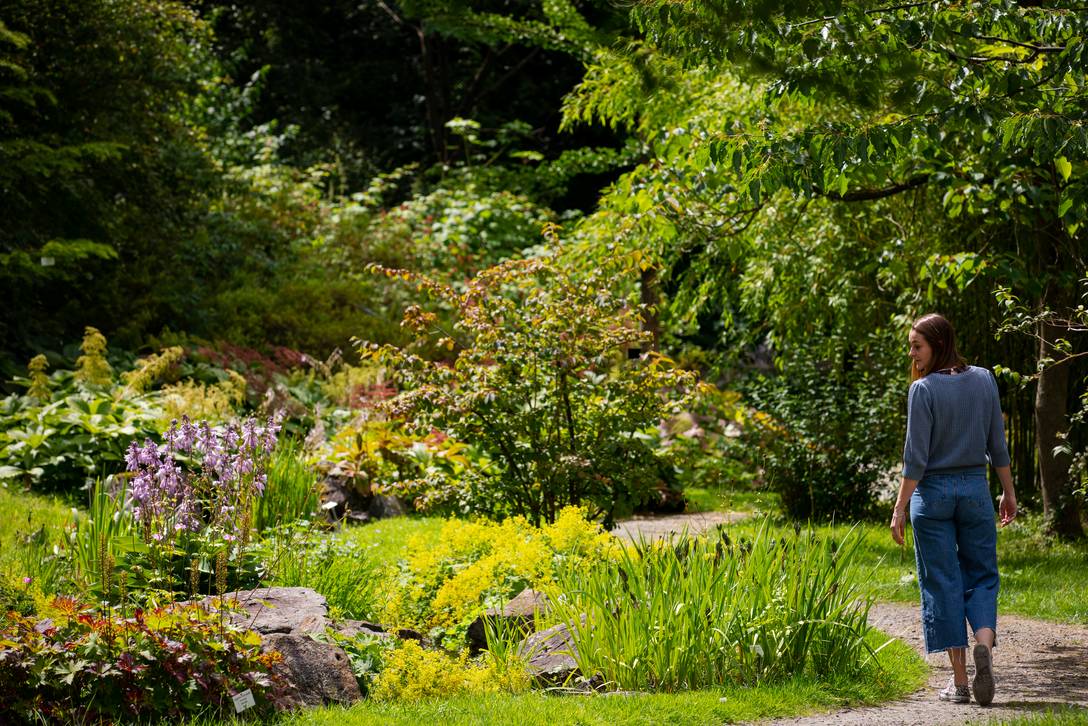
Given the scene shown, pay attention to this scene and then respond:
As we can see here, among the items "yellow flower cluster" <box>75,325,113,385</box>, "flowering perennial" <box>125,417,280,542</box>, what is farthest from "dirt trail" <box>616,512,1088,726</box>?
"yellow flower cluster" <box>75,325,113,385</box>

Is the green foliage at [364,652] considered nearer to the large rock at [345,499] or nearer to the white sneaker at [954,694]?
the white sneaker at [954,694]

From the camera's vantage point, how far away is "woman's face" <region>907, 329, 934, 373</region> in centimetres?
489

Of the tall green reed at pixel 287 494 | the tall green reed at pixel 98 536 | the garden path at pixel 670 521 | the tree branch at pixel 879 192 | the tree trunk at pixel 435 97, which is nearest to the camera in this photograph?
the tall green reed at pixel 98 536

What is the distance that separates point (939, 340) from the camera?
4.89 metres

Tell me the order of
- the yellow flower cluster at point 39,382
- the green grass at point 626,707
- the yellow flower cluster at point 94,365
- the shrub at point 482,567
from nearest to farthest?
the green grass at point 626,707
the shrub at point 482,567
the yellow flower cluster at point 39,382
the yellow flower cluster at point 94,365

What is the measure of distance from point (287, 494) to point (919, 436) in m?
5.17

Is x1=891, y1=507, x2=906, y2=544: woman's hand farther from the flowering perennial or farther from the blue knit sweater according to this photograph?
the flowering perennial

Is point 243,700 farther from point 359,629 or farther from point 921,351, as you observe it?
point 921,351

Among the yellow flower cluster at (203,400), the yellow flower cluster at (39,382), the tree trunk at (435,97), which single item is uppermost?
the tree trunk at (435,97)

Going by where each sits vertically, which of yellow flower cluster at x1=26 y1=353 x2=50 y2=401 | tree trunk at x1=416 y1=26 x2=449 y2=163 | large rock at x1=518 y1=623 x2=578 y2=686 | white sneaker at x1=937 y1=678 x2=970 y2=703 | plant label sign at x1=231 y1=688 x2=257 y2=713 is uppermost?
tree trunk at x1=416 y1=26 x2=449 y2=163

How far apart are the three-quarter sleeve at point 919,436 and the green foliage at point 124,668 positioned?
2.73m

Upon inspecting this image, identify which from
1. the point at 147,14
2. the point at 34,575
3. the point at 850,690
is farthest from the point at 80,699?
the point at 147,14

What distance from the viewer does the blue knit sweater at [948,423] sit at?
482cm

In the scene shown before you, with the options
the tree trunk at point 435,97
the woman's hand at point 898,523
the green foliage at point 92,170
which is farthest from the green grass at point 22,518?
the tree trunk at point 435,97
